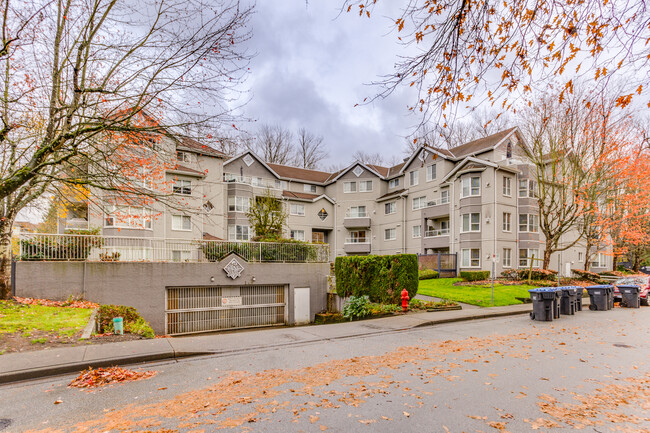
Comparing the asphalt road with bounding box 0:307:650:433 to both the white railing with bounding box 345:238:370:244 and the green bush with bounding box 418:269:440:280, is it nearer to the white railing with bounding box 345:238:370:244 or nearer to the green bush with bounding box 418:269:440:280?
the green bush with bounding box 418:269:440:280

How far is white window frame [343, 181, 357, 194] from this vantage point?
43062 millimetres

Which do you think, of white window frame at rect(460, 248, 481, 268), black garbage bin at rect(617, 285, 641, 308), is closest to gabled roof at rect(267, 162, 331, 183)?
white window frame at rect(460, 248, 481, 268)

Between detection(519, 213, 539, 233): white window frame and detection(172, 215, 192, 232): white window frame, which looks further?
detection(519, 213, 539, 233): white window frame

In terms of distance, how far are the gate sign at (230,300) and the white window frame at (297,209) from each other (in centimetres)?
2193

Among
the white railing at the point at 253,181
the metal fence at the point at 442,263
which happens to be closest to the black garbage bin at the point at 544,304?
the metal fence at the point at 442,263

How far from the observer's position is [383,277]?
1650 centimetres

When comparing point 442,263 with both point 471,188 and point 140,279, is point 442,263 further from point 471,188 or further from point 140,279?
point 140,279

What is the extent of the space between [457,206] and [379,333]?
24.3 m

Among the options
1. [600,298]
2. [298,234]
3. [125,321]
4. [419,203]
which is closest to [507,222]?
[419,203]

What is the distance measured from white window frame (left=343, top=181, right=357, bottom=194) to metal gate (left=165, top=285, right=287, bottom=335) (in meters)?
24.2

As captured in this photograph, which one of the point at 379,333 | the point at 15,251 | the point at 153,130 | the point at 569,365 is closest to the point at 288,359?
the point at 379,333

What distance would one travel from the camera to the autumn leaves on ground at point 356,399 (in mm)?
4559

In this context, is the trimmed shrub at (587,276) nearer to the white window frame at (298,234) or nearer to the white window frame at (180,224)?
the white window frame at (298,234)

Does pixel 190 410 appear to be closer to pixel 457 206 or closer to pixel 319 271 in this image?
pixel 319 271
